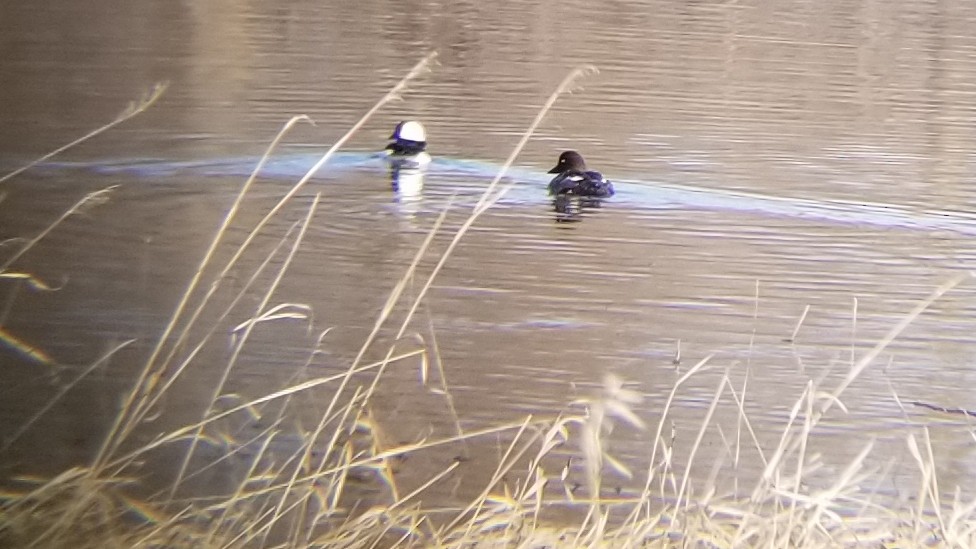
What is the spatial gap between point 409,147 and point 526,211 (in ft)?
0.89

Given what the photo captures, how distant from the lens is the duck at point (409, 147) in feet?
7.30

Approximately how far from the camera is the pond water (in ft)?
5.06

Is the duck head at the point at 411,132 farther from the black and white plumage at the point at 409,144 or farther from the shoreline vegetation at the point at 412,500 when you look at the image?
the shoreline vegetation at the point at 412,500

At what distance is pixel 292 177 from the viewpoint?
213cm

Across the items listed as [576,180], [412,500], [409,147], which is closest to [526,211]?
[576,180]

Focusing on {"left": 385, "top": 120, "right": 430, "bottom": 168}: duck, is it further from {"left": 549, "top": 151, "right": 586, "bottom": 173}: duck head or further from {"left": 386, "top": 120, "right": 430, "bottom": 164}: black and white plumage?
{"left": 549, "top": 151, "right": 586, "bottom": 173}: duck head

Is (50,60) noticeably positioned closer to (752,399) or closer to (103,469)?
(103,469)

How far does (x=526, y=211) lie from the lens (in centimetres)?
215

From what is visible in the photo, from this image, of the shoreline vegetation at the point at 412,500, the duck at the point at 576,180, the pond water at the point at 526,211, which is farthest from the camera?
the duck at the point at 576,180

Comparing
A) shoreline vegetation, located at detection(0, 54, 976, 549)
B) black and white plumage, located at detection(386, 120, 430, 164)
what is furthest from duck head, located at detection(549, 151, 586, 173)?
shoreline vegetation, located at detection(0, 54, 976, 549)

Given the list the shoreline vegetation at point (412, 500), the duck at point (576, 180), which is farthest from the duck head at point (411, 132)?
the shoreline vegetation at point (412, 500)

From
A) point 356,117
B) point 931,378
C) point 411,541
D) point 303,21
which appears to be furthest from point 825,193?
point 411,541

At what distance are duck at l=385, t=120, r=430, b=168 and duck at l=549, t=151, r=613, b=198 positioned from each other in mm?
259

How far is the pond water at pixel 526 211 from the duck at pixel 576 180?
0.12 feet
